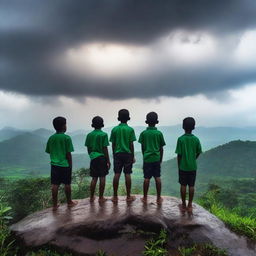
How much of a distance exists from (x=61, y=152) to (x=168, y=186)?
113586 mm

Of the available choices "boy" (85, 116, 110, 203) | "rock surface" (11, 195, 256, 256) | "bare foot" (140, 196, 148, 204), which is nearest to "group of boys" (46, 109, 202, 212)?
"boy" (85, 116, 110, 203)

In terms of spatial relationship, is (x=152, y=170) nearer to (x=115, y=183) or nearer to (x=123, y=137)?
(x=115, y=183)

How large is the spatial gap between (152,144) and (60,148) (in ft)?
8.11

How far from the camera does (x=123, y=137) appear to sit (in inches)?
346

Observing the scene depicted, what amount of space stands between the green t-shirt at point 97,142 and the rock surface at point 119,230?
149cm

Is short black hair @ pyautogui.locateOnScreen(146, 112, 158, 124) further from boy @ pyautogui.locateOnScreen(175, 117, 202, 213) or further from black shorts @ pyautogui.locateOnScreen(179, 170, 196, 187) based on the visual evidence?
black shorts @ pyautogui.locateOnScreen(179, 170, 196, 187)

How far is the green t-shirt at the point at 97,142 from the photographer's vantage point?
347 inches

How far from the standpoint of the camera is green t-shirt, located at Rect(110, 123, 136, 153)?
28.8 feet

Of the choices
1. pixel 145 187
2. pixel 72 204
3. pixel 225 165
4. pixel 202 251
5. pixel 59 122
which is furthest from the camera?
pixel 225 165

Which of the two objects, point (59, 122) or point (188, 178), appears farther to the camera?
point (188, 178)

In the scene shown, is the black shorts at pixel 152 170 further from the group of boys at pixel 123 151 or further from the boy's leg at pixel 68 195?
the boy's leg at pixel 68 195

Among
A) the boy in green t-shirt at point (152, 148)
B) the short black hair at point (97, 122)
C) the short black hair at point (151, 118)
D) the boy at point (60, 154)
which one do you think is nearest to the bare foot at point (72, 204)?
the boy at point (60, 154)

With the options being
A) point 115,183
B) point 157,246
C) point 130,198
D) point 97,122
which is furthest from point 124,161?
point 157,246

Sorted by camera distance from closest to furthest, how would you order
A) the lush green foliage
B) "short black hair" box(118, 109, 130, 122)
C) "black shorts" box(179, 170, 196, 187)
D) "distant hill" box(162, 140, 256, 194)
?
1. the lush green foliage
2. "black shorts" box(179, 170, 196, 187)
3. "short black hair" box(118, 109, 130, 122)
4. "distant hill" box(162, 140, 256, 194)
